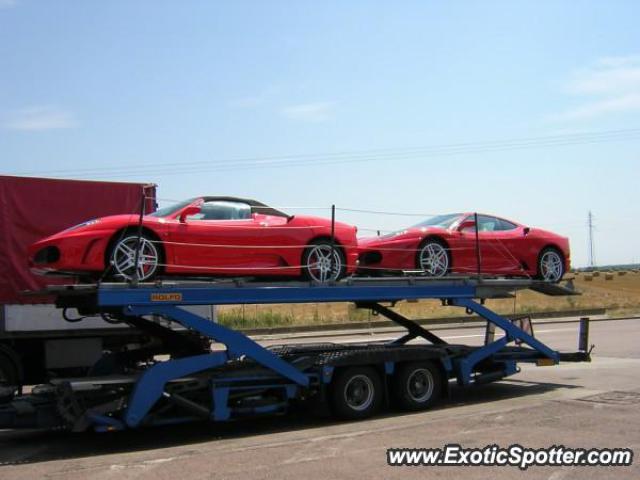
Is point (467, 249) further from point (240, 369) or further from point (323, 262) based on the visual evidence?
point (240, 369)

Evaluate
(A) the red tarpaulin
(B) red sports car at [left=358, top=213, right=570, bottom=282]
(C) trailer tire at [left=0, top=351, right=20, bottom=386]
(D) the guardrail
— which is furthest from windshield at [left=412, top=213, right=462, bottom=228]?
(D) the guardrail

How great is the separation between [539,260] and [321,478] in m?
7.23

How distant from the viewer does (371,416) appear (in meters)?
9.84

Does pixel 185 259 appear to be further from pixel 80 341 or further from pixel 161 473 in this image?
pixel 80 341

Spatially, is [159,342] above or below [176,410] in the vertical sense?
above

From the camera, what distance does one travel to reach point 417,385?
408 inches

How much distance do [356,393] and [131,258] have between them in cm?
325

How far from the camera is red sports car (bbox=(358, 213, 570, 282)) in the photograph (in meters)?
11.4

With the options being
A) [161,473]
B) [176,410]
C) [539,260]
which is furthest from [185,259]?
[539,260]

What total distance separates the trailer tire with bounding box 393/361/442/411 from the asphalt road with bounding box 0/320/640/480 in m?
0.22

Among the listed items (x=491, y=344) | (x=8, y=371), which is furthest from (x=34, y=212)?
(x=491, y=344)

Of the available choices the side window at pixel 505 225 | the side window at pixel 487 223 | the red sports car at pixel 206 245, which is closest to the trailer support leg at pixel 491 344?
the side window at pixel 487 223

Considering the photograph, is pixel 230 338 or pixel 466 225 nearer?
pixel 230 338

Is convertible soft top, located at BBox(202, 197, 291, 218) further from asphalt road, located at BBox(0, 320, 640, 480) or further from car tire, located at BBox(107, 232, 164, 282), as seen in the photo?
asphalt road, located at BBox(0, 320, 640, 480)
